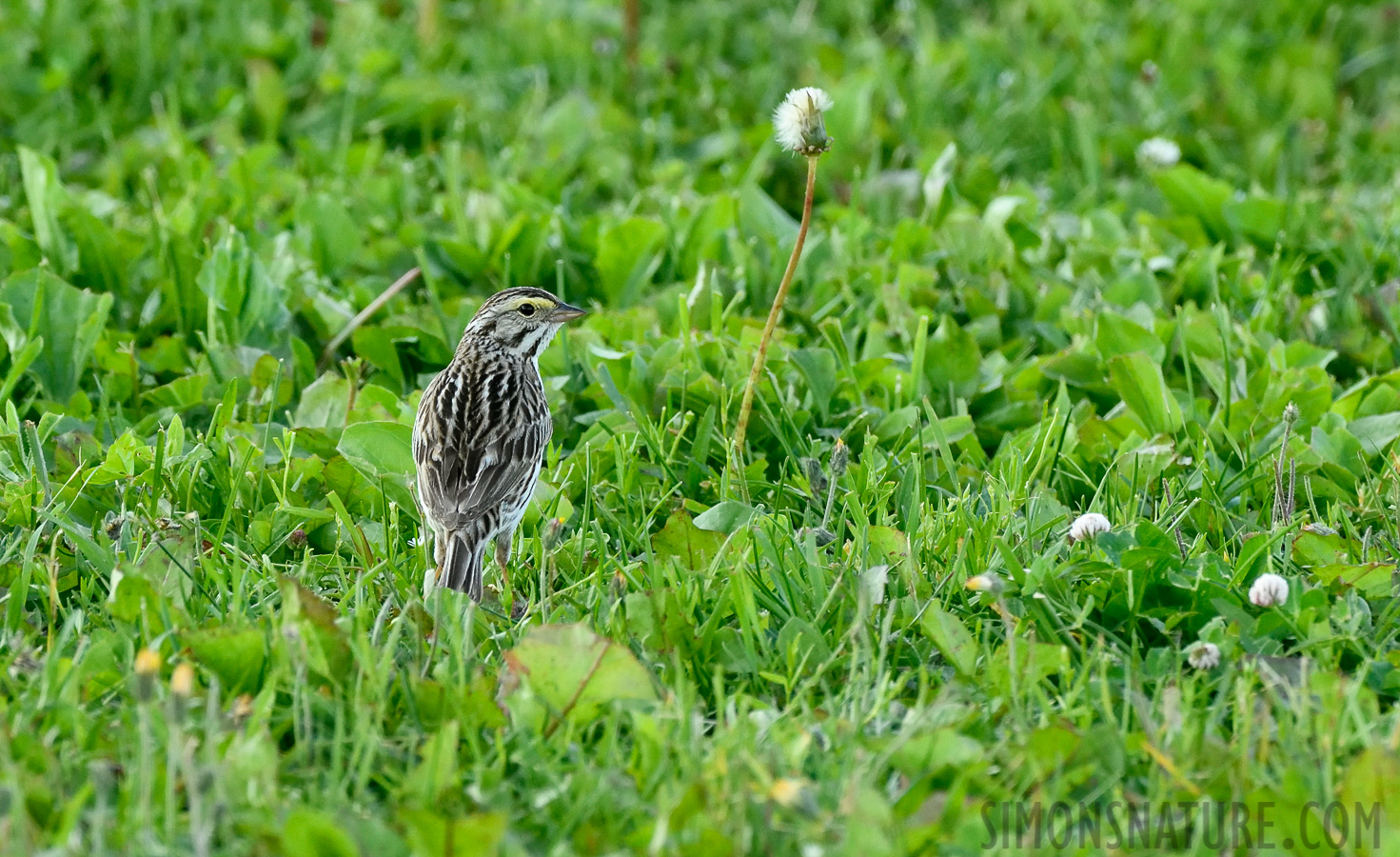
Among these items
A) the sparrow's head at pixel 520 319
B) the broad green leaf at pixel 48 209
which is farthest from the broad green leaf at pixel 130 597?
the broad green leaf at pixel 48 209

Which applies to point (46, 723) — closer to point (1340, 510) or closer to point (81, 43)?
point (1340, 510)

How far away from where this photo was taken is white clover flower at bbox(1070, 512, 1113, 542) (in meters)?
4.44

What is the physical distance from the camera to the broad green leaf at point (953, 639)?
4051mm

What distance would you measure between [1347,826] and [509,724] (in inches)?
70.1

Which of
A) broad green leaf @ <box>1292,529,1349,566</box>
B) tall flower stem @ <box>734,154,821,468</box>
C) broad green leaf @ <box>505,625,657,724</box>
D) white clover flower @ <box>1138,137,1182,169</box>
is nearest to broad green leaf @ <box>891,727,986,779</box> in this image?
broad green leaf @ <box>505,625,657,724</box>

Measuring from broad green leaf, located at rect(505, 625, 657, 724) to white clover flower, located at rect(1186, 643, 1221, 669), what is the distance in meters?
1.28

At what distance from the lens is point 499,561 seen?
4641 millimetres

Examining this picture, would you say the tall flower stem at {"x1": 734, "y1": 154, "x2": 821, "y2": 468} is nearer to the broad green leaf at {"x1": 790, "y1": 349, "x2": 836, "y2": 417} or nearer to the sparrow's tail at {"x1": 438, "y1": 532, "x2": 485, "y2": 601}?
the broad green leaf at {"x1": 790, "y1": 349, "x2": 836, "y2": 417}

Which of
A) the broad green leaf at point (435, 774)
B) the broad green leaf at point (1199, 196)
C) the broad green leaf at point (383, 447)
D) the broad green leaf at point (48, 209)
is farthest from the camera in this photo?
the broad green leaf at point (1199, 196)

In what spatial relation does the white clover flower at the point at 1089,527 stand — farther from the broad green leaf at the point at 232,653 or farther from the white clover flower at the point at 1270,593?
the broad green leaf at the point at 232,653

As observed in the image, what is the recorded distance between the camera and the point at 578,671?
3.80 metres

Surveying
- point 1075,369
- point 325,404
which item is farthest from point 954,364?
Result: point 325,404

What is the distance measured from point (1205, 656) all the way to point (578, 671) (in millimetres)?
1464

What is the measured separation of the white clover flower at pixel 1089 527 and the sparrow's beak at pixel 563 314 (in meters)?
1.79
